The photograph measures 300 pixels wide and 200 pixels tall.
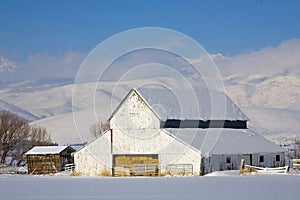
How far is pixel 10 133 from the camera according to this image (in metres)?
62.4

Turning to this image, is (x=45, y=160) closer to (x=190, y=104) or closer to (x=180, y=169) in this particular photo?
(x=190, y=104)

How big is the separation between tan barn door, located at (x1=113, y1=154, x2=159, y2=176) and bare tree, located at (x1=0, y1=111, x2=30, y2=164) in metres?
23.5

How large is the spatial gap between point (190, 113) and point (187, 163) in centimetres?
732

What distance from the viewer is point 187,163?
124 feet

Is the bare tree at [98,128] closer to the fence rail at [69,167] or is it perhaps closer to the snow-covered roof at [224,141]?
the fence rail at [69,167]

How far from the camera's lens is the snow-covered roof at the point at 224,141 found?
1526 inches

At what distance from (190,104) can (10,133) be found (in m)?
25.7

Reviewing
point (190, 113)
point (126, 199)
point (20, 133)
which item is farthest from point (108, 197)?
point (20, 133)

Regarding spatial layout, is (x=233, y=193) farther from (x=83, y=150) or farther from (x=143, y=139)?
(x=83, y=150)

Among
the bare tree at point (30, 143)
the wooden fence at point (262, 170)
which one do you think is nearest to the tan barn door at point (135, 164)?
the wooden fence at point (262, 170)

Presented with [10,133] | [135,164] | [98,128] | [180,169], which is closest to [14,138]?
[10,133]

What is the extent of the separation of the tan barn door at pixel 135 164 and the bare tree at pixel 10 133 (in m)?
23.5

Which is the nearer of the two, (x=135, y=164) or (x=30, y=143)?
(x=135, y=164)

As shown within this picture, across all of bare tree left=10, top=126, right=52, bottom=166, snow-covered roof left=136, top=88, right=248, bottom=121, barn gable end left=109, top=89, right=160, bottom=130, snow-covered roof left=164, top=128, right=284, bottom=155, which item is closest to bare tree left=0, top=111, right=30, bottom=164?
bare tree left=10, top=126, right=52, bottom=166
